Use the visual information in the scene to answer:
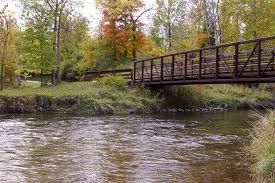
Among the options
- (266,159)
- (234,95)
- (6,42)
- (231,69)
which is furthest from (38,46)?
(266,159)

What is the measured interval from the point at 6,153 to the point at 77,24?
4170 cm

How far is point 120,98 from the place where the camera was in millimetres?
27406

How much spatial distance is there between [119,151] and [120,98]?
47.6ft

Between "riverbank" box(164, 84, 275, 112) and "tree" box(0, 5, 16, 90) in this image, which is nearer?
"riverbank" box(164, 84, 275, 112)

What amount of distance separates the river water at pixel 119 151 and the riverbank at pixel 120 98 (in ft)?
12.8

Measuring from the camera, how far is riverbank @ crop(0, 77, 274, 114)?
82.2 ft

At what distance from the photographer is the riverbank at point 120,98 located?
82.2ft

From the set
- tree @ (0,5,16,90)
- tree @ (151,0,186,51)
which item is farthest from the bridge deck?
tree @ (151,0,186,51)

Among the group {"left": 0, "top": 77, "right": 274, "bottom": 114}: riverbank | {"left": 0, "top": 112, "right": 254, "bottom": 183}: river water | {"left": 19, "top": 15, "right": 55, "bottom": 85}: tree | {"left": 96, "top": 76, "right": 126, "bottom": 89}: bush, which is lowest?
{"left": 0, "top": 112, "right": 254, "bottom": 183}: river water

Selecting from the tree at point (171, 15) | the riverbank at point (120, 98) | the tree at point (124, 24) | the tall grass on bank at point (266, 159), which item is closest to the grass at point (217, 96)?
the riverbank at point (120, 98)

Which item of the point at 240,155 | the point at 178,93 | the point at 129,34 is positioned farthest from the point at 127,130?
the point at 129,34

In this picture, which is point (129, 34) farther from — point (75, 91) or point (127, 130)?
point (127, 130)

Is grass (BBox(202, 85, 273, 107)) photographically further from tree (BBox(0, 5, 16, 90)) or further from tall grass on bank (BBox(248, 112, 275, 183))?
tall grass on bank (BBox(248, 112, 275, 183))

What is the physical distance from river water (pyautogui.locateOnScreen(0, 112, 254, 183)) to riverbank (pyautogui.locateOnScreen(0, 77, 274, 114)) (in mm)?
3916
